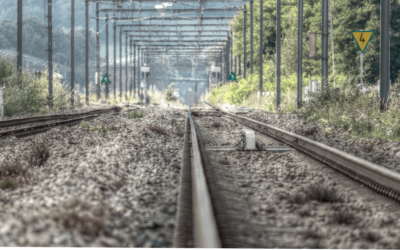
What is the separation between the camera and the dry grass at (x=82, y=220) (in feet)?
11.7

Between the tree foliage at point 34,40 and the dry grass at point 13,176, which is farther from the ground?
the tree foliage at point 34,40

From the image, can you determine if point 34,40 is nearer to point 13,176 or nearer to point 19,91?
point 19,91

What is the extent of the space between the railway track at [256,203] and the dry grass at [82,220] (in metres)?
0.66

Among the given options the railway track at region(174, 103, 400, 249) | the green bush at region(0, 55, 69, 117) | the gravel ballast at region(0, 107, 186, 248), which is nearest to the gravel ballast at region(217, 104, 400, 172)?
the railway track at region(174, 103, 400, 249)

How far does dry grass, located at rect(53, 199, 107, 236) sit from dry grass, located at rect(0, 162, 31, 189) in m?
1.98

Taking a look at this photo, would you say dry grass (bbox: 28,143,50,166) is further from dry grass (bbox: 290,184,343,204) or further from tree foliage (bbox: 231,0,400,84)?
tree foliage (bbox: 231,0,400,84)

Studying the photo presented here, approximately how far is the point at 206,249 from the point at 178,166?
4.13 meters

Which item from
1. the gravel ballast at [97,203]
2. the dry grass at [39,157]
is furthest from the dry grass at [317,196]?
the dry grass at [39,157]

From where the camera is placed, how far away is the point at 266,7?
53.6 m

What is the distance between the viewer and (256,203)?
16.3ft

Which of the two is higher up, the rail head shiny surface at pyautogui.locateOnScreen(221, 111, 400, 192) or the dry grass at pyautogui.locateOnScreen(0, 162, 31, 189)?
the rail head shiny surface at pyautogui.locateOnScreen(221, 111, 400, 192)

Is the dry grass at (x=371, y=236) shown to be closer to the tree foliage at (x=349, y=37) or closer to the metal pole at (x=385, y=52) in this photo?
the metal pole at (x=385, y=52)

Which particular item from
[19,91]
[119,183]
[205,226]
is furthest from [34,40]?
[205,226]

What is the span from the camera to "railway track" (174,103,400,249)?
363 centimetres
